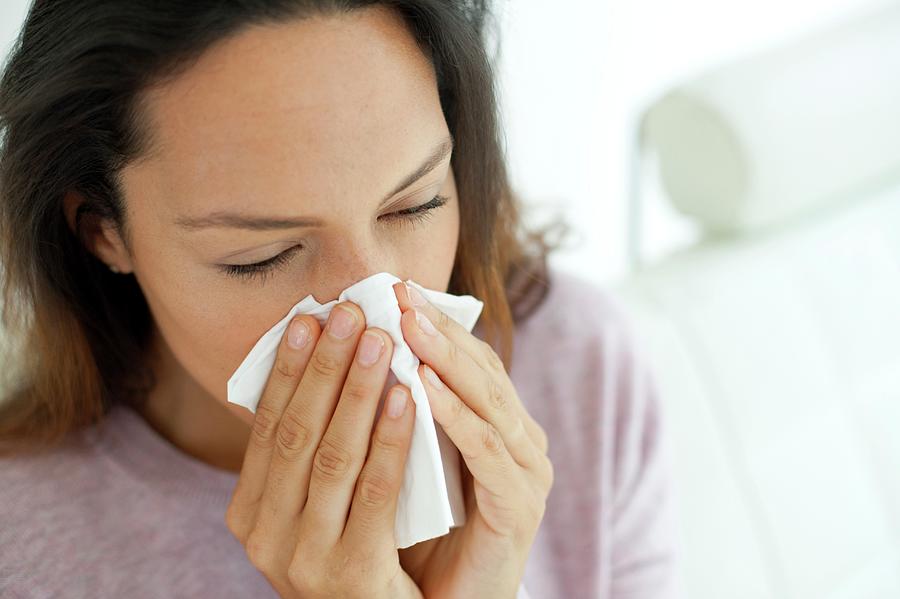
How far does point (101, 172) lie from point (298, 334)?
0.24 meters

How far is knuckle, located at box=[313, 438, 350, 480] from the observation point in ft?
2.76

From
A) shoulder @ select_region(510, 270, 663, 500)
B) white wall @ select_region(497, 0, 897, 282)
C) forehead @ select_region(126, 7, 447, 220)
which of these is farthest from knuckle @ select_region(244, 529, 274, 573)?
white wall @ select_region(497, 0, 897, 282)

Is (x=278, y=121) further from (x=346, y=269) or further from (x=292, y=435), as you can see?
(x=292, y=435)

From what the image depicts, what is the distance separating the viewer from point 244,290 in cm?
86

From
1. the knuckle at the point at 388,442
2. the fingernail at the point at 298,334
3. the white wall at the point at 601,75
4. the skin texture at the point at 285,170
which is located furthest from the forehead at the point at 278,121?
the white wall at the point at 601,75

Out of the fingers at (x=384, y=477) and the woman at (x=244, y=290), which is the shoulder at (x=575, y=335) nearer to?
the woman at (x=244, y=290)

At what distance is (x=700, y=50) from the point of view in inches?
78.3

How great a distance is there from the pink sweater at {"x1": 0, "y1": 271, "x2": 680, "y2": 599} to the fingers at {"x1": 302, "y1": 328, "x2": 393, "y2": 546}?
25cm

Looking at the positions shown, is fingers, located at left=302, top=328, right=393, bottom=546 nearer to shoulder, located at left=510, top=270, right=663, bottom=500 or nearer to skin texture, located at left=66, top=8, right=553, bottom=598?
skin texture, located at left=66, top=8, right=553, bottom=598

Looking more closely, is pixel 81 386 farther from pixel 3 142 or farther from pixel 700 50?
pixel 700 50

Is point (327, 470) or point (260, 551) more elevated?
point (327, 470)

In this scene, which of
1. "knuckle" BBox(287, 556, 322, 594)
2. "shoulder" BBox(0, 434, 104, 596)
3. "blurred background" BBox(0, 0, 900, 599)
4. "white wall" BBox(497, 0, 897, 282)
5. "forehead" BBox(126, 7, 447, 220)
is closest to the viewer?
"forehead" BBox(126, 7, 447, 220)

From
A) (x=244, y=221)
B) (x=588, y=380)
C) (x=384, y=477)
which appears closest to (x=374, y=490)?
(x=384, y=477)

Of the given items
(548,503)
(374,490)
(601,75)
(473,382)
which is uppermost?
(601,75)
